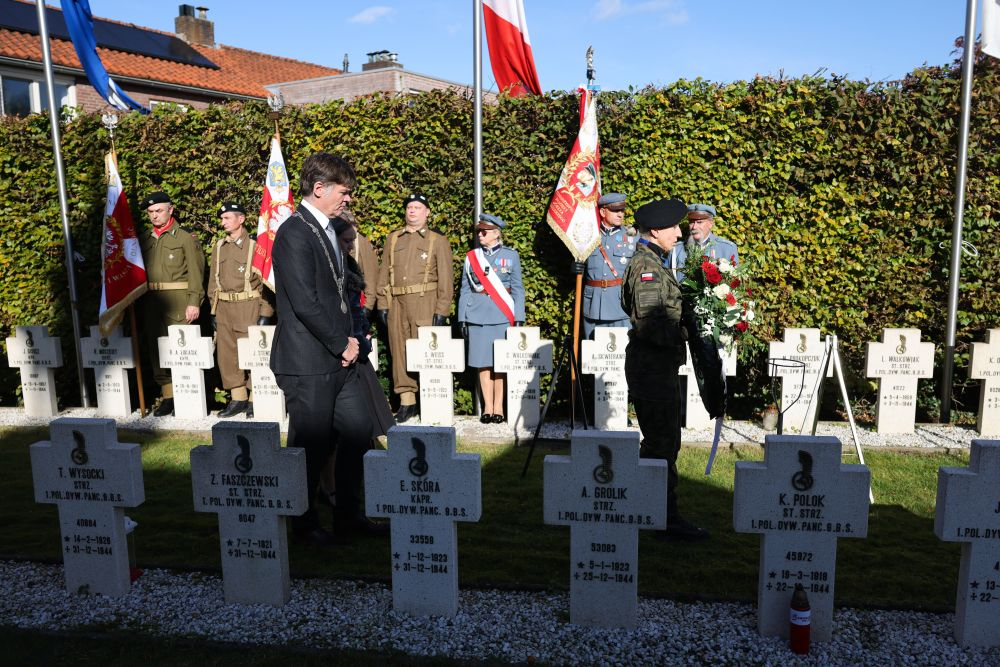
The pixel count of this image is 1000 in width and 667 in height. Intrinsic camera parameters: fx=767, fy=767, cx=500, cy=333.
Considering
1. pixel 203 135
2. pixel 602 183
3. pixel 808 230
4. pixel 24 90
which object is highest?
pixel 24 90

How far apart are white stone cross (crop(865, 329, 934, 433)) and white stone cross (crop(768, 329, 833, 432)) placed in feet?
1.33

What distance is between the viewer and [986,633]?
314 centimetres

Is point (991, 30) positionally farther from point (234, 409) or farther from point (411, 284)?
point (234, 409)

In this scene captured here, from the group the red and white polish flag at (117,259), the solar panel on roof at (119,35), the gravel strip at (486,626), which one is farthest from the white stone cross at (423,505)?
the solar panel on roof at (119,35)

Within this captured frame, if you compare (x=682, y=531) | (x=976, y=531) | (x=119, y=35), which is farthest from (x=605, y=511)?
(x=119, y=35)

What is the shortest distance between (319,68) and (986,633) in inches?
1136

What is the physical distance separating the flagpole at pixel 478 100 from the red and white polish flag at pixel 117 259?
344cm

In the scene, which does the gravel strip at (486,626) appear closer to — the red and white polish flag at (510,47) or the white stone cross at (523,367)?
the white stone cross at (523,367)

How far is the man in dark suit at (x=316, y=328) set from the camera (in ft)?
13.0

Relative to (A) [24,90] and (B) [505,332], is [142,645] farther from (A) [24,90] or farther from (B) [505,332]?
(A) [24,90]

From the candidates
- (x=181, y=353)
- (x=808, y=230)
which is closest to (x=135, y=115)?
(x=181, y=353)

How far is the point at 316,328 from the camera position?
13.1 feet

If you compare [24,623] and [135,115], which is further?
[135,115]

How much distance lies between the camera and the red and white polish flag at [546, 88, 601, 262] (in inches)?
265
